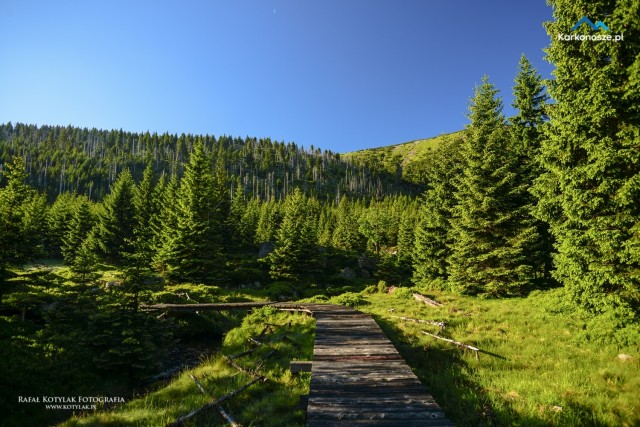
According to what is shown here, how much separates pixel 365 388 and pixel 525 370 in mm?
5608

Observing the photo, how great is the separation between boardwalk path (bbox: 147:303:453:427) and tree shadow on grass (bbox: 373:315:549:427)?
3.07 feet

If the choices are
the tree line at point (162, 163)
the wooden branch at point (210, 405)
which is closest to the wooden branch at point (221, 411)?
the wooden branch at point (210, 405)

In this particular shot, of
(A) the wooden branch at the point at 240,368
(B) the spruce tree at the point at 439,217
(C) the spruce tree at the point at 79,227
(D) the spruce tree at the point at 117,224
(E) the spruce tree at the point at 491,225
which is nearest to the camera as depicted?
(A) the wooden branch at the point at 240,368

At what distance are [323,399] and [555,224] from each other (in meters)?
13.7

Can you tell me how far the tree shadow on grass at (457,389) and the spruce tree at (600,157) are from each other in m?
5.17

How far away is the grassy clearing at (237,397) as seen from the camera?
748 cm

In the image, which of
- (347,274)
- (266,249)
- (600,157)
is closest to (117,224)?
(266,249)

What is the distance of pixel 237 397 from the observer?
8.70m

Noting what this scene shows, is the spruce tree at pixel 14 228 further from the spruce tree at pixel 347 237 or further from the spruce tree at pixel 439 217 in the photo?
the spruce tree at pixel 347 237

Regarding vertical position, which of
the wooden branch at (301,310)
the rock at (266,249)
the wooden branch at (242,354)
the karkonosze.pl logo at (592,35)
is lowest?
the wooden branch at (242,354)

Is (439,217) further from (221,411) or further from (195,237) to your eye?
(221,411)

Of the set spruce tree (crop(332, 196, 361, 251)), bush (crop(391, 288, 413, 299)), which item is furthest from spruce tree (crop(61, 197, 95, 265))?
bush (crop(391, 288, 413, 299))

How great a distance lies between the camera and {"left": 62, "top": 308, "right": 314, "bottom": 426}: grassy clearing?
7479mm

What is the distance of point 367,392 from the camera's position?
682 centimetres
